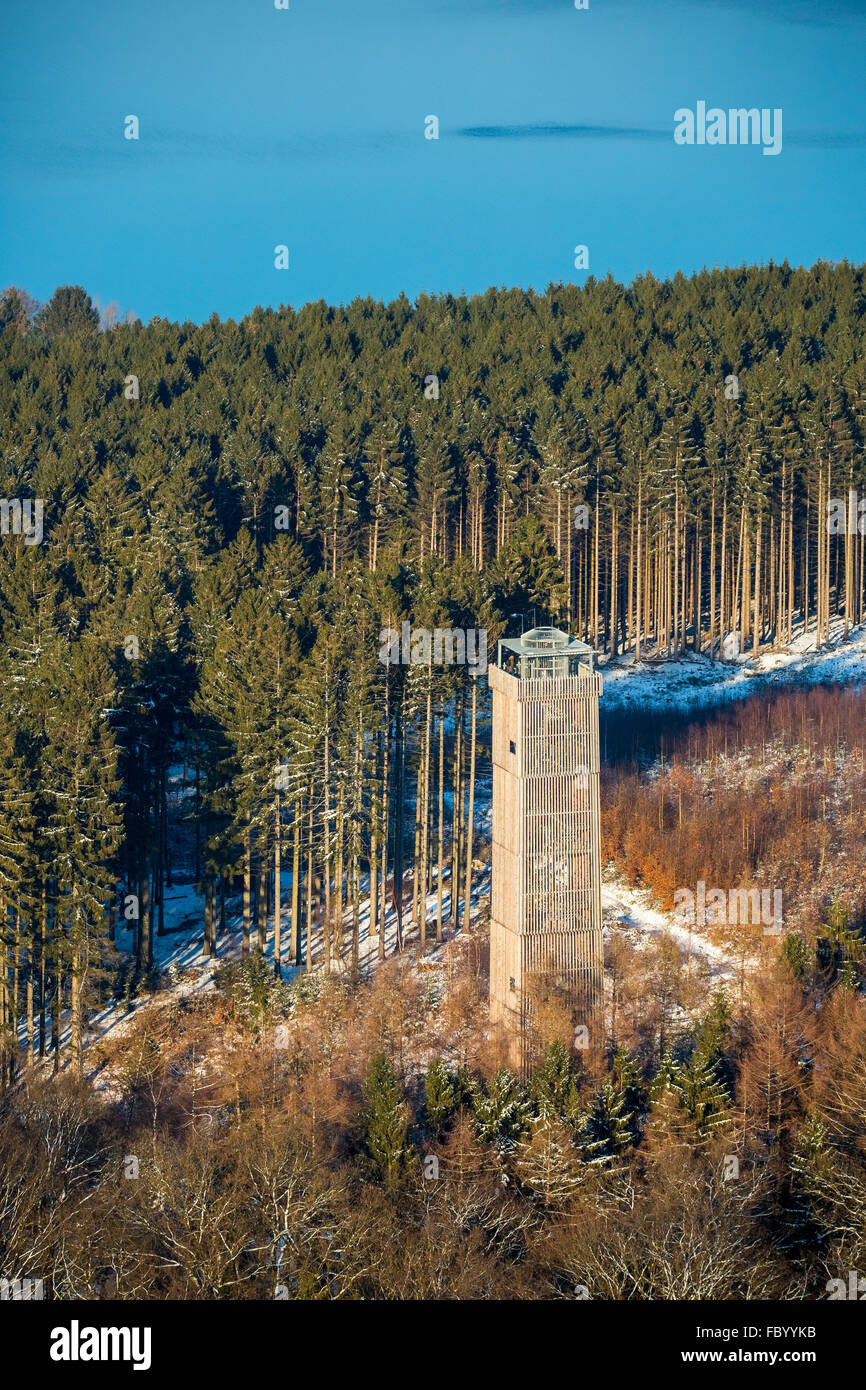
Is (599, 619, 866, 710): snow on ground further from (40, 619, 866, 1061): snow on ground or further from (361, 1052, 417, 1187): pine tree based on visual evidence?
(361, 1052, 417, 1187): pine tree

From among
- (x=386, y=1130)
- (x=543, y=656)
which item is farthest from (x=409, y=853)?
(x=386, y=1130)

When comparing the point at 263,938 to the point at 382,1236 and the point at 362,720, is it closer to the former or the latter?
the point at 362,720

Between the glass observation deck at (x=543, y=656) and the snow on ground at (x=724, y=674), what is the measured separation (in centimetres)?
2980

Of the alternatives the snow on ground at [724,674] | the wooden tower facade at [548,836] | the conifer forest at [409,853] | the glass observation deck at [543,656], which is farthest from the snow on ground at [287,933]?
the snow on ground at [724,674]

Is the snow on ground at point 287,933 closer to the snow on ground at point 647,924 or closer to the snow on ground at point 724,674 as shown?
the snow on ground at point 647,924

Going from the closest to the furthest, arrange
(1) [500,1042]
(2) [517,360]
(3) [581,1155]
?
(3) [581,1155] < (1) [500,1042] < (2) [517,360]

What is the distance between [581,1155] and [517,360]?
68371 millimetres

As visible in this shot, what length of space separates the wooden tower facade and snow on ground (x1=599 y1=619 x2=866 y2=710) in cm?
3039

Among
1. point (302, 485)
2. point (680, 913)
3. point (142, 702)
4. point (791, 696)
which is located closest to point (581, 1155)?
point (680, 913)

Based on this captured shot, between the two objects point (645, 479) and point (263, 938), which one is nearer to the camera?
point (263, 938)

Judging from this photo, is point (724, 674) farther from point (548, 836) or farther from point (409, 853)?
point (548, 836)

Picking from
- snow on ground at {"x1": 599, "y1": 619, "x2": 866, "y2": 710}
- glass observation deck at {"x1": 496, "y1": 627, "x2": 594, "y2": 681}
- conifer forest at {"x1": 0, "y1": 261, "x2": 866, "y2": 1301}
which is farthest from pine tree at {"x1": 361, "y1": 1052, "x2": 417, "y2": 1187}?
snow on ground at {"x1": 599, "y1": 619, "x2": 866, "y2": 710}

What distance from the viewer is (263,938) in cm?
5288

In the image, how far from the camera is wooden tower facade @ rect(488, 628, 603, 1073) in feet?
144
